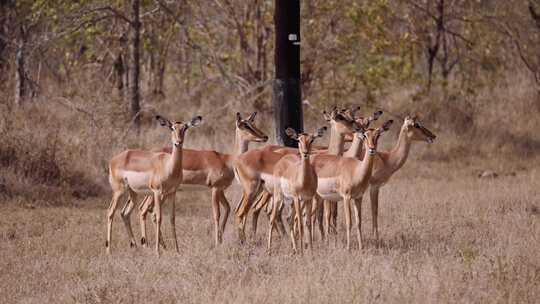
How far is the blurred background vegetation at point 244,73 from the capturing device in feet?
47.3

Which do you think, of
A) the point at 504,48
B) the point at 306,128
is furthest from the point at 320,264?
the point at 504,48

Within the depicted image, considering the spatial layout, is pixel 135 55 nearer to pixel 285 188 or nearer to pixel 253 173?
pixel 253 173

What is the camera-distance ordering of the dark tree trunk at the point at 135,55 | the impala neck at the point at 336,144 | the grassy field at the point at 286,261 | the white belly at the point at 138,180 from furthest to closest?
1. the dark tree trunk at the point at 135,55
2. the impala neck at the point at 336,144
3. the white belly at the point at 138,180
4. the grassy field at the point at 286,261

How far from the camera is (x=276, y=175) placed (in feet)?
31.1

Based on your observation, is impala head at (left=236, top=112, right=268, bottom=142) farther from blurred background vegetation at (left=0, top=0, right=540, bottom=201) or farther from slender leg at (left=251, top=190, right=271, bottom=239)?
blurred background vegetation at (left=0, top=0, right=540, bottom=201)

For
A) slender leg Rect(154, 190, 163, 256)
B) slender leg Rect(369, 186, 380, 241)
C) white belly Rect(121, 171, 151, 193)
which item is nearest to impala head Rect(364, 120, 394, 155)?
slender leg Rect(369, 186, 380, 241)

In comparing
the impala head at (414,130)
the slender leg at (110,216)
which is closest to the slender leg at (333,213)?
the impala head at (414,130)

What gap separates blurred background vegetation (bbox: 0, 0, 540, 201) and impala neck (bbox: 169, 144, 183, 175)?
3777 mm

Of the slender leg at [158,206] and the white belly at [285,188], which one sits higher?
the white belly at [285,188]

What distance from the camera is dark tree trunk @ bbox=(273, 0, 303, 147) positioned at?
1143cm

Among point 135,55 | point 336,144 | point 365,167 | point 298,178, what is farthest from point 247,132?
point 135,55

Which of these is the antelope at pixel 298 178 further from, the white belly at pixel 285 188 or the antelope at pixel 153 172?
the antelope at pixel 153 172

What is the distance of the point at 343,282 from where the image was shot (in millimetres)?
7238

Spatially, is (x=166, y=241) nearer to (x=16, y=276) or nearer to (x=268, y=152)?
(x=268, y=152)
